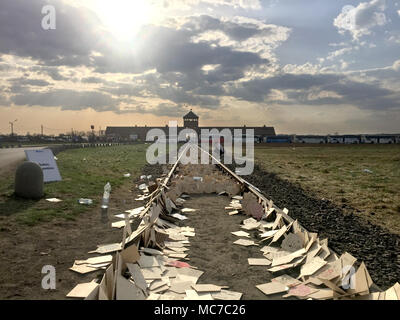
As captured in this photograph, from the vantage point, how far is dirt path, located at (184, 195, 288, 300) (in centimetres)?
464

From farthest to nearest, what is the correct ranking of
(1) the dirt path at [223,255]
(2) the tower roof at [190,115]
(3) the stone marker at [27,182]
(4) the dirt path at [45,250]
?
(2) the tower roof at [190,115]
(3) the stone marker at [27,182]
(1) the dirt path at [223,255]
(4) the dirt path at [45,250]

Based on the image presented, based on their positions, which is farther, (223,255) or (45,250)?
(45,250)

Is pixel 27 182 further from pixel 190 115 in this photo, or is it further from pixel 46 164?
pixel 190 115

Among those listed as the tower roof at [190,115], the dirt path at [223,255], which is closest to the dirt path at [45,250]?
the dirt path at [223,255]

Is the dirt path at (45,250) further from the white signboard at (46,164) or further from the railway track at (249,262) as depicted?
the white signboard at (46,164)

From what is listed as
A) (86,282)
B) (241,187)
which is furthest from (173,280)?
(241,187)

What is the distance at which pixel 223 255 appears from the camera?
573cm

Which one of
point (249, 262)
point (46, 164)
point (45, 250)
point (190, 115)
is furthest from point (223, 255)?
point (190, 115)

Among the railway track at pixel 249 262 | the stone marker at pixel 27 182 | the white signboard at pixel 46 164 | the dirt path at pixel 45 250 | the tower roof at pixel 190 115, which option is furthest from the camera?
the tower roof at pixel 190 115

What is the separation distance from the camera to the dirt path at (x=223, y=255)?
4.64 m

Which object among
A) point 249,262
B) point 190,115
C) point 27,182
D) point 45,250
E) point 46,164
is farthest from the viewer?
point 190,115

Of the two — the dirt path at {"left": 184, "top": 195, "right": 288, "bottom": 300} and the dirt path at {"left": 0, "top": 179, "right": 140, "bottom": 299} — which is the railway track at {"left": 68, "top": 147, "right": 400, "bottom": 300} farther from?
the dirt path at {"left": 0, "top": 179, "right": 140, "bottom": 299}

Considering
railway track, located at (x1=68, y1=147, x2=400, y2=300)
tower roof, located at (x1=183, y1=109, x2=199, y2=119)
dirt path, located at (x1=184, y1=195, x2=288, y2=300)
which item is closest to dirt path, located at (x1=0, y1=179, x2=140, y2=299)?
railway track, located at (x1=68, y1=147, x2=400, y2=300)

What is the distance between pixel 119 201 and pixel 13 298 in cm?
691
